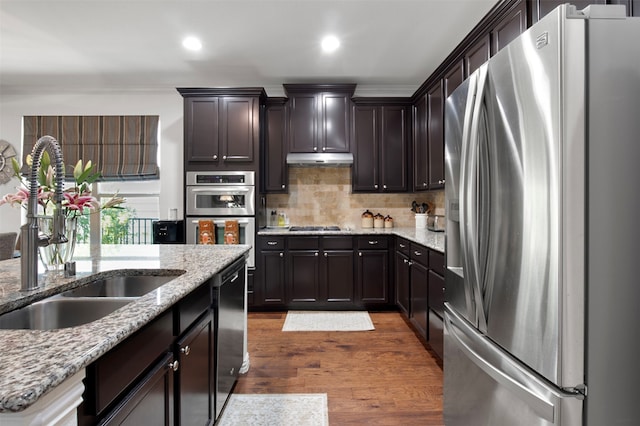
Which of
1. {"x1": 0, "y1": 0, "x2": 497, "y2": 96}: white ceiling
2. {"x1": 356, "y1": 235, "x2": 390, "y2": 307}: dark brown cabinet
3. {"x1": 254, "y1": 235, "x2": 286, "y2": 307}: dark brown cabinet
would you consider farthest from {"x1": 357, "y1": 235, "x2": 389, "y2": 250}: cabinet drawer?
{"x1": 0, "y1": 0, "x2": 497, "y2": 96}: white ceiling

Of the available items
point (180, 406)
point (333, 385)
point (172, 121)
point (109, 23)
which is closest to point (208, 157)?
point (172, 121)

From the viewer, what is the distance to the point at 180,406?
1317 mm

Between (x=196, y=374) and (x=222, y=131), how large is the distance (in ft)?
9.90

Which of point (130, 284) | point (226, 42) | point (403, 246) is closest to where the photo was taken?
point (130, 284)

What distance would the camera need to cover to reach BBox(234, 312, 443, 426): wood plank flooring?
2.06 m

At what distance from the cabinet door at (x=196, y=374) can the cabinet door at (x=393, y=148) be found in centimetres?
312

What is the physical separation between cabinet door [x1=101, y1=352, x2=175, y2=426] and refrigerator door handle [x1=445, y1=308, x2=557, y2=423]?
1.19m

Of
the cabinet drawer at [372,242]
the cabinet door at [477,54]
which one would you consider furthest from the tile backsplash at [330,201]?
the cabinet door at [477,54]

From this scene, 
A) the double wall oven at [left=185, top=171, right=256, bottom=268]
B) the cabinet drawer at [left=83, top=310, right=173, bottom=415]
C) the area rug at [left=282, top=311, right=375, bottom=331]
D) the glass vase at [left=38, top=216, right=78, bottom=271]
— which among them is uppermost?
the double wall oven at [left=185, top=171, right=256, bottom=268]

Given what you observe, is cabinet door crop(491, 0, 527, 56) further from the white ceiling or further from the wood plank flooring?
the wood plank flooring

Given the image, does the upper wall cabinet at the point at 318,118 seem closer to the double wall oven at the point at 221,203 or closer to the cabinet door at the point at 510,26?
the double wall oven at the point at 221,203

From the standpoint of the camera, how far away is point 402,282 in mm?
3648

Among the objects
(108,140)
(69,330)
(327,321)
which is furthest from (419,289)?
(108,140)

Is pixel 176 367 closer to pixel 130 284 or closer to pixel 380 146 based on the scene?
pixel 130 284
